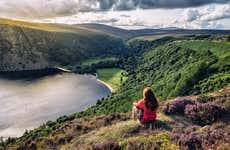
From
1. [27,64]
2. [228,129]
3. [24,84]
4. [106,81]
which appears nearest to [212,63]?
[228,129]

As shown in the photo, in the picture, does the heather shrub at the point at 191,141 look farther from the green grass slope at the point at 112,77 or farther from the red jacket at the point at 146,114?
the green grass slope at the point at 112,77

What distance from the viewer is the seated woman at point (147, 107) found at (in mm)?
18203

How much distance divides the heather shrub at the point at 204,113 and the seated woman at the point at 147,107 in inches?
116

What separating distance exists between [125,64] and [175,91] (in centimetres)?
11701

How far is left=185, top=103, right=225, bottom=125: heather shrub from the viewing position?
1923 centimetres

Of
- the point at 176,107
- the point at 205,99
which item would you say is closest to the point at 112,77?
the point at 205,99

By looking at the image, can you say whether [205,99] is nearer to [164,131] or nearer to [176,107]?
[176,107]

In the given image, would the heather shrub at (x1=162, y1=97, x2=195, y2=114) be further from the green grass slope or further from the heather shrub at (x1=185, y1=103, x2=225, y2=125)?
the green grass slope

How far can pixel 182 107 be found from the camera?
21.3m

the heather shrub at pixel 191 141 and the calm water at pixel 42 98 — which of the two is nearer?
the heather shrub at pixel 191 141

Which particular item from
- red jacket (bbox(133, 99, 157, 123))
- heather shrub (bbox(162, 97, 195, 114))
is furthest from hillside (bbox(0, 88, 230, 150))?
red jacket (bbox(133, 99, 157, 123))

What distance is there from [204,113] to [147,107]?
4.07 m

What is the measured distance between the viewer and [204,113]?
64.1 ft

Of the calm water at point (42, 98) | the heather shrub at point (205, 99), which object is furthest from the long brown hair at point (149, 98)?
the calm water at point (42, 98)
